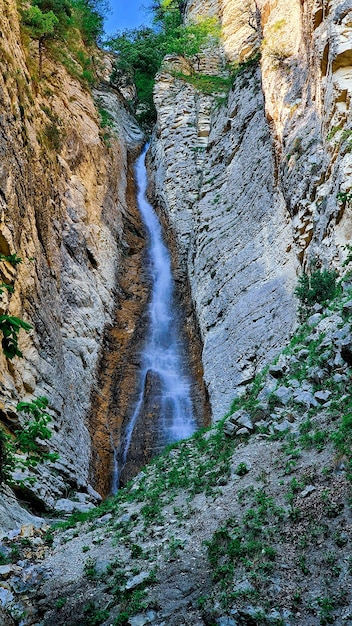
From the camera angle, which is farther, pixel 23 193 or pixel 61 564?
pixel 23 193

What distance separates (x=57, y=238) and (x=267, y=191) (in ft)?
23.3

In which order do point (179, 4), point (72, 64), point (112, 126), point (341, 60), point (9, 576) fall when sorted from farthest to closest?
point (179, 4) < point (112, 126) < point (72, 64) < point (341, 60) < point (9, 576)

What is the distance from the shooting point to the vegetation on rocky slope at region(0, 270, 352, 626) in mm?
4938

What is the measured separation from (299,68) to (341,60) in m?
3.89

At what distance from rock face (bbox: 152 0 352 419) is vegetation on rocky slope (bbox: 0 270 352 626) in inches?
129

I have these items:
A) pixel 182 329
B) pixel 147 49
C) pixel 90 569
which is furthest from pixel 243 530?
pixel 147 49

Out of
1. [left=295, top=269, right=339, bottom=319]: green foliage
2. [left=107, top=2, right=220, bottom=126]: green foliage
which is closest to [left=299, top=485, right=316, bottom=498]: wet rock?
[left=295, top=269, right=339, bottom=319]: green foliage

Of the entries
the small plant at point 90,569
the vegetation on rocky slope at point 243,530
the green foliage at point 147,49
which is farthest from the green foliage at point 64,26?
the small plant at point 90,569

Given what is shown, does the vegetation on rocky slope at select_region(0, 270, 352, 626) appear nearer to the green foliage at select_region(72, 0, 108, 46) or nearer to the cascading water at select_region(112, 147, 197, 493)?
the cascading water at select_region(112, 147, 197, 493)

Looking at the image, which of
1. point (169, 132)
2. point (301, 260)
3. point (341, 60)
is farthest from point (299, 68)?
point (169, 132)

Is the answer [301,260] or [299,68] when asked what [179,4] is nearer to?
[299,68]

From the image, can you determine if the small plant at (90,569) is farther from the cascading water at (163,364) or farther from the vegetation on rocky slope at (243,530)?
the cascading water at (163,364)

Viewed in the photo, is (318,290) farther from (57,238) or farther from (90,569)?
(57,238)

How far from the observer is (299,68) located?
15.6 m
